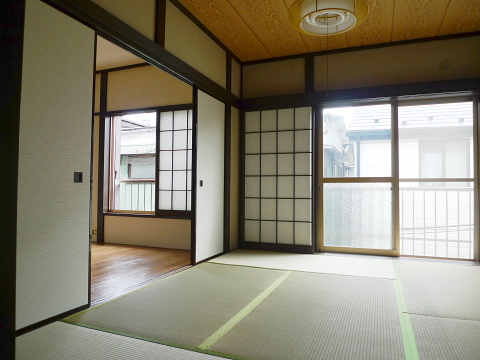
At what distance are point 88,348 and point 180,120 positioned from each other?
3.70 meters

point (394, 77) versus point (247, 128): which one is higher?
point (394, 77)

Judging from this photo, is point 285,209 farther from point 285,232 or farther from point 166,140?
point 166,140

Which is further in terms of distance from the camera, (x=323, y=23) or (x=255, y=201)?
(x=255, y=201)

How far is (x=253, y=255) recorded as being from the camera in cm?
428

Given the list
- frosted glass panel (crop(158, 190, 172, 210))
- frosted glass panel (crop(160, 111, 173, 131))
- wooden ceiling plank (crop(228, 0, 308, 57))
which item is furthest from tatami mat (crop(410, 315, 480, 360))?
frosted glass panel (crop(160, 111, 173, 131))

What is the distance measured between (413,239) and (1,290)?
469 cm

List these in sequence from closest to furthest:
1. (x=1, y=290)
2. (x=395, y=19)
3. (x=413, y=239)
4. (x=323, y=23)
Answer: (x=1, y=290) → (x=323, y=23) → (x=395, y=19) → (x=413, y=239)

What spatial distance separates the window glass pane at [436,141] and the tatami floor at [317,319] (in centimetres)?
126

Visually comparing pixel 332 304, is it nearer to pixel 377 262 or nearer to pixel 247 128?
pixel 377 262

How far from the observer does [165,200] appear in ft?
16.3

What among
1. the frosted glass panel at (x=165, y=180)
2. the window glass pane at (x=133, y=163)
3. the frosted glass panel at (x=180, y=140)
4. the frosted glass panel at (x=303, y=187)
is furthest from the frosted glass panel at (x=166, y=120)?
the frosted glass panel at (x=303, y=187)

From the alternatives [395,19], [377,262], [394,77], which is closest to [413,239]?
[377,262]

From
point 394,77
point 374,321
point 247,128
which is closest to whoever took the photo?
point 374,321

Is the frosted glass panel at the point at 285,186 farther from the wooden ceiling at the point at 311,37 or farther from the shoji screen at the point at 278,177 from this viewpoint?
the wooden ceiling at the point at 311,37
